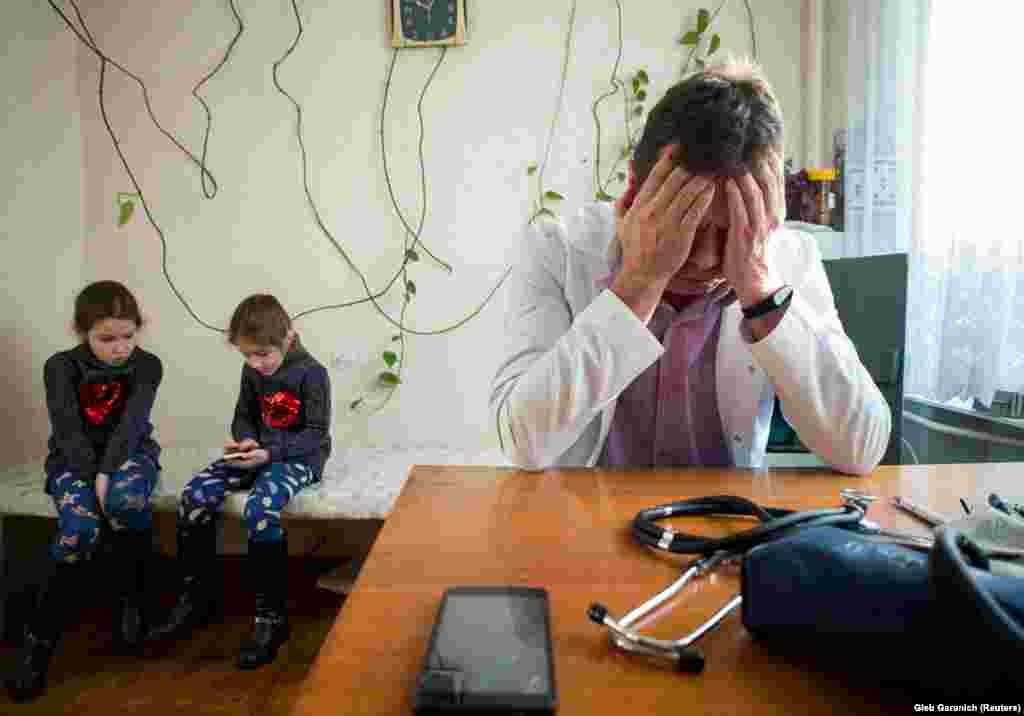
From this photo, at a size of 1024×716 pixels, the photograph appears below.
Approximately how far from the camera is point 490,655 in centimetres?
35

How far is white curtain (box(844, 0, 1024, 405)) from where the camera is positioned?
4.41 feet

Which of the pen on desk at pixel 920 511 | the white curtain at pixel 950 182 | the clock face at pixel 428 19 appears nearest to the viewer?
the pen on desk at pixel 920 511

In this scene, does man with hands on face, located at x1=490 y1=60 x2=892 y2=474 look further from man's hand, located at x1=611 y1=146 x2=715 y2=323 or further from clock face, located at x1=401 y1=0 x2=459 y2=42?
clock face, located at x1=401 y1=0 x2=459 y2=42

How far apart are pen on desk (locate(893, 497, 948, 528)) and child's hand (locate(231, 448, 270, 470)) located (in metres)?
1.63

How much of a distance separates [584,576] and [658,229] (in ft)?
1.51

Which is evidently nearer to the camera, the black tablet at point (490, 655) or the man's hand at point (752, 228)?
the black tablet at point (490, 655)

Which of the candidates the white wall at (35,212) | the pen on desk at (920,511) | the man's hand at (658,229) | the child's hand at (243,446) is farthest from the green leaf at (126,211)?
the pen on desk at (920,511)

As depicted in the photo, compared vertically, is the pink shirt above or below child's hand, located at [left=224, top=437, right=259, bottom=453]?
above

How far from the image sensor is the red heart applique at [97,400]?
1804mm

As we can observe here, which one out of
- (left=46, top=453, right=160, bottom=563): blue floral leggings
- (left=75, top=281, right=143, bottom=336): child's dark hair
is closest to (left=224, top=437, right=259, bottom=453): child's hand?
(left=46, top=453, right=160, bottom=563): blue floral leggings

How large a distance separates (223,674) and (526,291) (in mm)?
1295

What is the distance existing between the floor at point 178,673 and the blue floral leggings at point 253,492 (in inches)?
12.5

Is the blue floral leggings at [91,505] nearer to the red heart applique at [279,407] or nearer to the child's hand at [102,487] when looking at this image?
the child's hand at [102,487]

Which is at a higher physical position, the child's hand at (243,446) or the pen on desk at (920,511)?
the pen on desk at (920,511)
